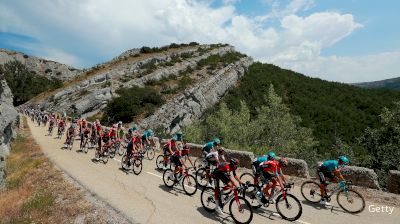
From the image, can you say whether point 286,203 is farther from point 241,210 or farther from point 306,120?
point 306,120

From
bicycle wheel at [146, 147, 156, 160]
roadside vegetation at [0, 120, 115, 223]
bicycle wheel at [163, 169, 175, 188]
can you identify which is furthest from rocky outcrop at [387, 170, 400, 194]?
bicycle wheel at [146, 147, 156, 160]

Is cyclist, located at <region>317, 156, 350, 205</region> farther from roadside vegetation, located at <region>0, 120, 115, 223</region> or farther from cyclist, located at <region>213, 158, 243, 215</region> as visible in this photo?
roadside vegetation, located at <region>0, 120, 115, 223</region>

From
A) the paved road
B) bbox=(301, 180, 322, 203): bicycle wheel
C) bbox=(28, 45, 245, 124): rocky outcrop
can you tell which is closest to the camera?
the paved road

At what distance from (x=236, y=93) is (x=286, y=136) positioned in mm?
30490

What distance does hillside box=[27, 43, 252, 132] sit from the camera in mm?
42719

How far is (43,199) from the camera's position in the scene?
11859mm

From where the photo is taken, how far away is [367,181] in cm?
1190

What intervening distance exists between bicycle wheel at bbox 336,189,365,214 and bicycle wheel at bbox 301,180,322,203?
75 centimetres

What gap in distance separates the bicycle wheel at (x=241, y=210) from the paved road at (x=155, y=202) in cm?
36

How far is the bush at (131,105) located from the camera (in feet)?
136

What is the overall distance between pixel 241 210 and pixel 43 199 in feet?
25.2

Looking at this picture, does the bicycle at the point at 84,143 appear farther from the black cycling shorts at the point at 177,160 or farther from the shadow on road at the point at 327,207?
the shadow on road at the point at 327,207

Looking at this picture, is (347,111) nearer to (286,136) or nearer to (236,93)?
(236,93)

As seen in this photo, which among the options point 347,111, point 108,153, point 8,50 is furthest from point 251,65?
point 8,50
